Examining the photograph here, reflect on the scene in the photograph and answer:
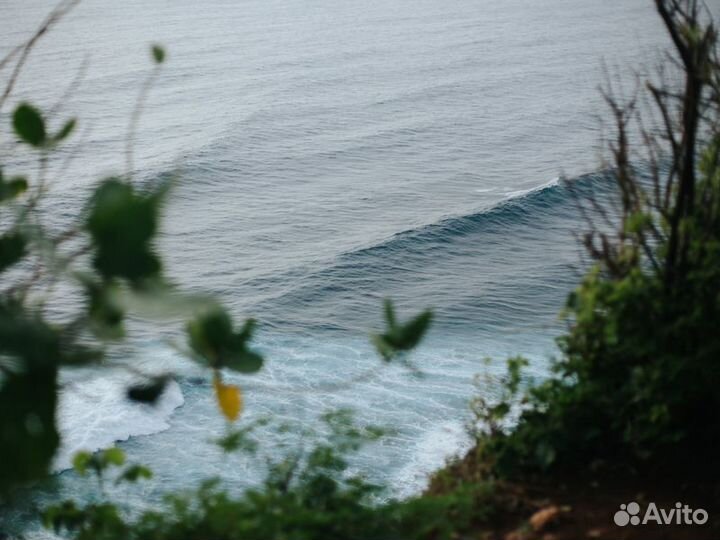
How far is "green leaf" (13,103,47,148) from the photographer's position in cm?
134

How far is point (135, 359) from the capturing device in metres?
1.26

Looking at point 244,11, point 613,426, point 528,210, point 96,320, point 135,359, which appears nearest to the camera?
point 96,320

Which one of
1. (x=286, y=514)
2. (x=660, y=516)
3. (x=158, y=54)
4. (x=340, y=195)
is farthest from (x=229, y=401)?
(x=340, y=195)

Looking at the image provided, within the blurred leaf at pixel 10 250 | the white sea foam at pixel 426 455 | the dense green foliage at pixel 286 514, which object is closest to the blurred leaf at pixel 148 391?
the blurred leaf at pixel 10 250

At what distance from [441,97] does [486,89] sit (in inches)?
106

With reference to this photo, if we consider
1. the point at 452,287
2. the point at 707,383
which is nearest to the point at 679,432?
the point at 707,383

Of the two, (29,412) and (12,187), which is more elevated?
(12,187)

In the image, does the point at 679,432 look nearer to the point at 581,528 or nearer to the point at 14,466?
the point at 581,528

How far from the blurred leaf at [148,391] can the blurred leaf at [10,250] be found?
14.6 inches

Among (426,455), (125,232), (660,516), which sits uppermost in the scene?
(125,232)

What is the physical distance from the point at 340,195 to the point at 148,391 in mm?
25189

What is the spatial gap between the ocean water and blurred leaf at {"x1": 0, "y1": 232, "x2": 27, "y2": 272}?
23 cm

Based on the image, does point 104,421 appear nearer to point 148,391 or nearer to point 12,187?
point 12,187

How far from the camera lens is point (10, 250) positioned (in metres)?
1.39
